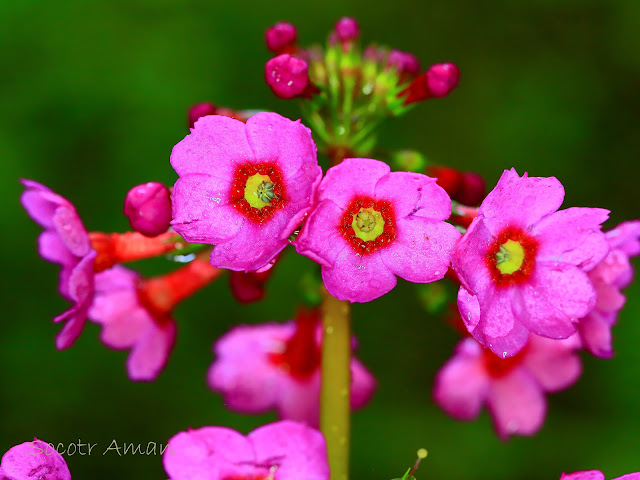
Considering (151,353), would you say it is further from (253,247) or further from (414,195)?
(414,195)

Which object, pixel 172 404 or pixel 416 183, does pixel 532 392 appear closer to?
pixel 416 183

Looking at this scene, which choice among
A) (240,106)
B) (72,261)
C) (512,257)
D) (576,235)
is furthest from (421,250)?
(240,106)

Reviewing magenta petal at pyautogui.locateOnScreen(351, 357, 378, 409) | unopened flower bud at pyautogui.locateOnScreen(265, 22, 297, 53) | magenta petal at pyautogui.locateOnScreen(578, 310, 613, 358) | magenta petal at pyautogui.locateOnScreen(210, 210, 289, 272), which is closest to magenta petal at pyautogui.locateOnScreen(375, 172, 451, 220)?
magenta petal at pyautogui.locateOnScreen(210, 210, 289, 272)

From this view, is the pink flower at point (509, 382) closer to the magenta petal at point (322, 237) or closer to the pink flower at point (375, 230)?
the pink flower at point (375, 230)

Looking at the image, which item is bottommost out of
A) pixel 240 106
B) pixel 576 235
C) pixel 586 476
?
pixel 586 476

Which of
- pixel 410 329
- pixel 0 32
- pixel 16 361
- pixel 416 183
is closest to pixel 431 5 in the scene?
pixel 410 329

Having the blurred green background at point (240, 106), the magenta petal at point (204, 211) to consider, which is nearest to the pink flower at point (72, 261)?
the magenta petal at point (204, 211)
